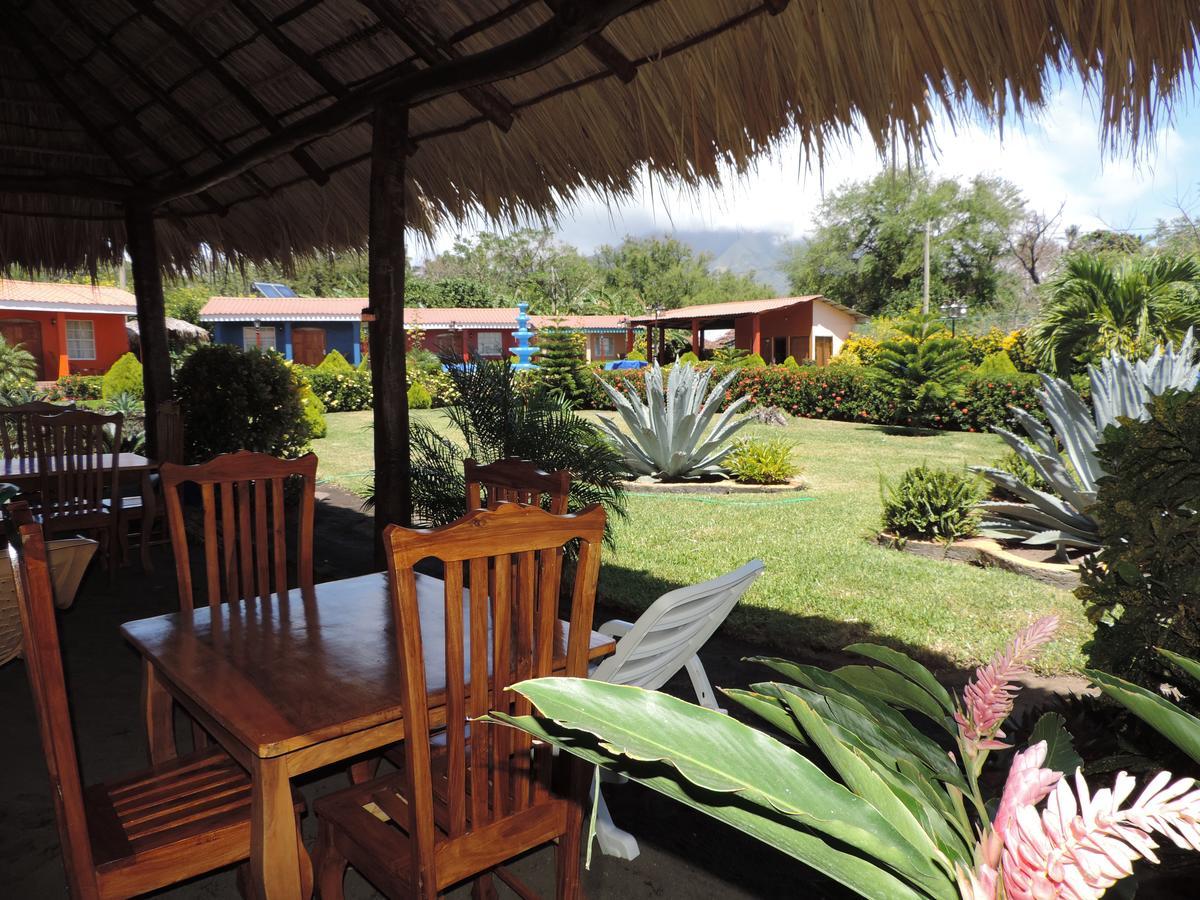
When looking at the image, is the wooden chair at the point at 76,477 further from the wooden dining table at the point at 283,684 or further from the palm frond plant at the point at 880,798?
the palm frond plant at the point at 880,798

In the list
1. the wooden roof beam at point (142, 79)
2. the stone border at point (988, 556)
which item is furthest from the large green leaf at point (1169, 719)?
the wooden roof beam at point (142, 79)

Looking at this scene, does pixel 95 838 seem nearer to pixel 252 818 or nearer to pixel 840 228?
pixel 252 818

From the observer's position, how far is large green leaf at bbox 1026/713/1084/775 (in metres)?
0.91

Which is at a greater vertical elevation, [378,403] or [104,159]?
[104,159]

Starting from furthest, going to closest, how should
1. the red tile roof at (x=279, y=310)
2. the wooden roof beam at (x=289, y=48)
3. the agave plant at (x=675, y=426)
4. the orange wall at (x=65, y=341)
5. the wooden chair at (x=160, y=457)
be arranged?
the red tile roof at (x=279, y=310) < the orange wall at (x=65, y=341) < the agave plant at (x=675, y=426) < the wooden chair at (x=160, y=457) < the wooden roof beam at (x=289, y=48)

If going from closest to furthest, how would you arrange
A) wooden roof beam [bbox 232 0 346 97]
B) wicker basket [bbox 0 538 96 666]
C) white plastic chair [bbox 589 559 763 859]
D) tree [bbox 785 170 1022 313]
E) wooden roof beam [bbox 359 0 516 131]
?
white plastic chair [bbox 589 559 763 859] < wicker basket [bbox 0 538 96 666] < wooden roof beam [bbox 359 0 516 131] < wooden roof beam [bbox 232 0 346 97] < tree [bbox 785 170 1022 313]

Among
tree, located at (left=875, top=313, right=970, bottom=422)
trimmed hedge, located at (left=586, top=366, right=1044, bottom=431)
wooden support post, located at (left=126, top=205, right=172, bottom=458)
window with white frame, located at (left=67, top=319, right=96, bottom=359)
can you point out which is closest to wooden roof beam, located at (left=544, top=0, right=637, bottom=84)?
wooden support post, located at (left=126, top=205, right=172, bottom=458)

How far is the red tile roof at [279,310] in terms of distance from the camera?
1097 inches

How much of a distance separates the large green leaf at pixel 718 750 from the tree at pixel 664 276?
51.3 meters

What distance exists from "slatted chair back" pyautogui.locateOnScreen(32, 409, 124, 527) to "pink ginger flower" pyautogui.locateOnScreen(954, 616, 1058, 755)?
5.55 m

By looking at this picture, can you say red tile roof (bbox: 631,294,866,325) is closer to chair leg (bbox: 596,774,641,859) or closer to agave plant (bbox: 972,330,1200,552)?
A: agave plant (bbox: 972,330,1200,552)

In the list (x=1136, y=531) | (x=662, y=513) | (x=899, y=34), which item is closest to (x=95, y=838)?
(x=1136, y=531)

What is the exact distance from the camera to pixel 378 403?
442 centimetres

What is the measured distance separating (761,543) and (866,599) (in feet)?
5.24
